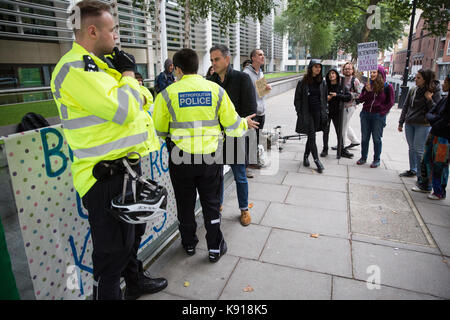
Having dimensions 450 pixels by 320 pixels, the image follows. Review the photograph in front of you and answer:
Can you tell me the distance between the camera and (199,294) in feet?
9.21

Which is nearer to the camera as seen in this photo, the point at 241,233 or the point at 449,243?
the point at 449,243

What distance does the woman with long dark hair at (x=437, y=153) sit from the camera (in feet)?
14.1

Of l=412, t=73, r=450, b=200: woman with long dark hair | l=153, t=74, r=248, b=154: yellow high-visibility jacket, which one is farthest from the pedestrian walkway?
l=153, t=74, r=248, b=154: yellow high-visibility jacket

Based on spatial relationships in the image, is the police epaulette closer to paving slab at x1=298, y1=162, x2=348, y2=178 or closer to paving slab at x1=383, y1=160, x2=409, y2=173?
paving slab at x1=298, y1=162, x2=348, y2=178

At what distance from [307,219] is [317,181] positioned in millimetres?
1638

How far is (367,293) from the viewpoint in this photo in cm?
278

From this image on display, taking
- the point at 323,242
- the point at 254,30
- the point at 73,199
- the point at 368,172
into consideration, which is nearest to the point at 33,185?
the point at 73,199

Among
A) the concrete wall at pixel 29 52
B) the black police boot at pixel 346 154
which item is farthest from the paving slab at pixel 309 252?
the concrete wall at pixel 29 52

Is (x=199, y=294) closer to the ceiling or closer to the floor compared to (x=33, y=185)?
closer to the floor

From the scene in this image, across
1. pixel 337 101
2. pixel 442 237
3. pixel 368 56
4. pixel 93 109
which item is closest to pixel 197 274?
pixel 93 109

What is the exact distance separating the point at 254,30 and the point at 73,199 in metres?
38.3

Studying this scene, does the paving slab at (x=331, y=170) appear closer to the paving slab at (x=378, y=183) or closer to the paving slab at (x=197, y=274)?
the paving slab at (x=378, y=183)
